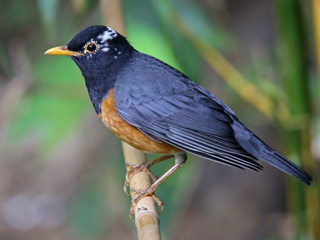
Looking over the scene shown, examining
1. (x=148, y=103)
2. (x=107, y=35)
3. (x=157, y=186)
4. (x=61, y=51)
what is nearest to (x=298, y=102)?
(x=148, y=103)

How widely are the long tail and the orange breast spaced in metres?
0.42

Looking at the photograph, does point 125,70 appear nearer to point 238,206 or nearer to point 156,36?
point 156,36

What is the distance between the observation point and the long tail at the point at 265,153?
3.69 metres

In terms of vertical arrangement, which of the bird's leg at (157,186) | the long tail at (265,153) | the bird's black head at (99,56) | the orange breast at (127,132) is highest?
the bird's black head at (99,56)

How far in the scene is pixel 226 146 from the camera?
13.1 feet

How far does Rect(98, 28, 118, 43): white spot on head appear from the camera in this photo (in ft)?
13.8

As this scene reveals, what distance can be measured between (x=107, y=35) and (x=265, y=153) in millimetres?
1257

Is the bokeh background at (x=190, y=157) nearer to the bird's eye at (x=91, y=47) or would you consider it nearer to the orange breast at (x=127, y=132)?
the bird's eye at (x=91, y=47)

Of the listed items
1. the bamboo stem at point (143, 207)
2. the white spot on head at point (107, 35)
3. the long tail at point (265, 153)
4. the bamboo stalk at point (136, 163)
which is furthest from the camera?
the white spot on head at point (107, 35)

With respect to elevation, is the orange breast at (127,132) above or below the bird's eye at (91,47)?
below

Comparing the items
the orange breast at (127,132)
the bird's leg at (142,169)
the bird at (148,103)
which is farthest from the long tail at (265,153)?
the bird's leg at (142,169)

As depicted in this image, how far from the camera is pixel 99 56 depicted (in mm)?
4328

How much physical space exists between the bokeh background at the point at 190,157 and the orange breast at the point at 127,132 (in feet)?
1.46

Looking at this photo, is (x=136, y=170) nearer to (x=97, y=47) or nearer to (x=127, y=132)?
(x=127, y=132)
